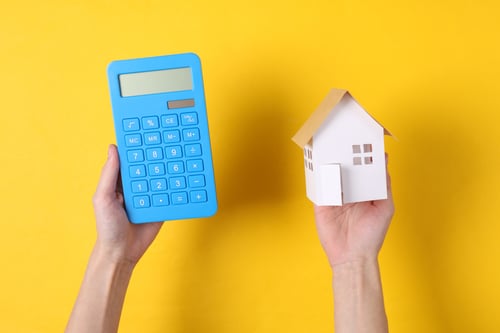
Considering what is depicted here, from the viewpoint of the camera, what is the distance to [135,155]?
95 cm

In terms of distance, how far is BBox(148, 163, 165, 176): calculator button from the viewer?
3.13 ft

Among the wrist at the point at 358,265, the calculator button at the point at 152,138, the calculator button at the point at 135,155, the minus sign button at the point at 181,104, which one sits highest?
the minus sign button at the point at 181,104

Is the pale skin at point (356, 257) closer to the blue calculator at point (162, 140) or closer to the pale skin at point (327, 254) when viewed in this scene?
the pale skin at point (327, 254)

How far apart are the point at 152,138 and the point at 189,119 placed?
2.8 inches

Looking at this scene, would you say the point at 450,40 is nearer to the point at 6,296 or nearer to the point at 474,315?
the point at 474,315

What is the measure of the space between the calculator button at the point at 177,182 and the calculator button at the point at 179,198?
1 centimetres

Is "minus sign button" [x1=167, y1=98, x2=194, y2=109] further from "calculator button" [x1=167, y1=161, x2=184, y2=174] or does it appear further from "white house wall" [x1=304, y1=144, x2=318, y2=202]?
"white house wall" [x1=304, y1=144, x2=318, y2=202]

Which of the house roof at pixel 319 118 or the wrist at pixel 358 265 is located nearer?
the house roof at pixel 319 118

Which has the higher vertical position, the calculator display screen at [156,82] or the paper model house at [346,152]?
the calculator display screen at [156,82]

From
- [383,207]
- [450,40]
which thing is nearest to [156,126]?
[383,207]

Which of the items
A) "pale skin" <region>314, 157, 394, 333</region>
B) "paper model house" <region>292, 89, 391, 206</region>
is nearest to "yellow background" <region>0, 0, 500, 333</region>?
"pale skin" <region>314, 157, 394, 333</region>

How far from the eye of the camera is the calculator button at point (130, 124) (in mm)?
948

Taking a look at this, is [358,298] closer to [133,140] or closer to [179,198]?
[179,198]

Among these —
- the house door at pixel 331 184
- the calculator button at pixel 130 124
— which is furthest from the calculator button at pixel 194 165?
the house door at pixel 331 184
